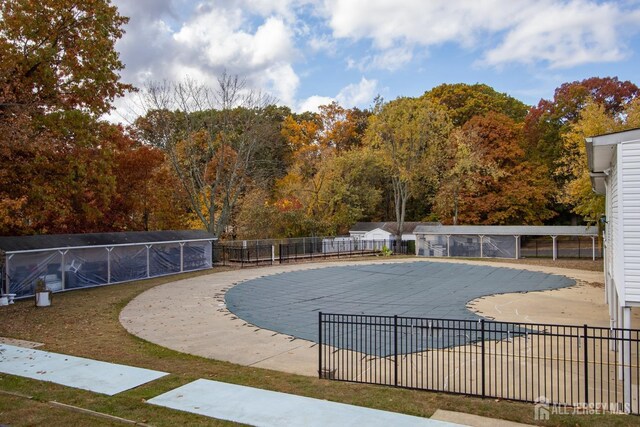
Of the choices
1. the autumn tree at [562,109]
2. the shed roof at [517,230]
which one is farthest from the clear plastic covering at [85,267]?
the autumn tree at [562,109]

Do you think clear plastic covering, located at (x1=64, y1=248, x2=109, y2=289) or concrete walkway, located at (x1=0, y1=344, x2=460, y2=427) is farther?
clear plastic covering, located at (x1=64, y1=248, x2=109, y2=289)

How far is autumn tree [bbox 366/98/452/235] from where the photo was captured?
144ft

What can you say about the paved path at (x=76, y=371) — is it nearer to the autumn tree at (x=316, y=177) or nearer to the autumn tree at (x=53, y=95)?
the autumn tree at (x=53, y=95)

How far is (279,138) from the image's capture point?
5331 centimetres

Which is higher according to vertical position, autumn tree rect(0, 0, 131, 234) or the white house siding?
autumn tree rect(0, 0, 131, 234)

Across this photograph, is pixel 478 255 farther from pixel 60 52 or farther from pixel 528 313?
pixel 60 52

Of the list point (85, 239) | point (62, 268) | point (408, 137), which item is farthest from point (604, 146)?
point (408, 137)

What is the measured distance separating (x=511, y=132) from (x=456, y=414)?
43591 millimetres

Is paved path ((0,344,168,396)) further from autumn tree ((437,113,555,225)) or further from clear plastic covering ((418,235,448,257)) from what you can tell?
autumn tree ((437,113,555,225))

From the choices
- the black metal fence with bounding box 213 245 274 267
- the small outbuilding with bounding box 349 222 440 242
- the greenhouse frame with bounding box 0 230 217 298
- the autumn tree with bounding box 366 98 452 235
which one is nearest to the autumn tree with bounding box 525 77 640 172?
the autumn tree with bounding box 366 98 452 235

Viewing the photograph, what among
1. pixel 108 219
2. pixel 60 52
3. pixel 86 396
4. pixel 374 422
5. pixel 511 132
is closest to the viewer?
pixel 374 422

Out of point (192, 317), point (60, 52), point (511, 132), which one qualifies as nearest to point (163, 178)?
point (60, 52)

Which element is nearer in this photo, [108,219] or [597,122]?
[597,122]

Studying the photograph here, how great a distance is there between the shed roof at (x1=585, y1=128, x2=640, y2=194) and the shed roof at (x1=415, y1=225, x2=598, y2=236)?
26.6m
